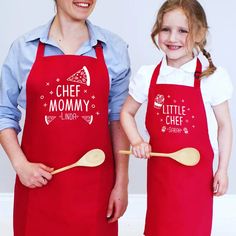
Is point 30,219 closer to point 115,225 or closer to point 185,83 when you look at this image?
point 115,225

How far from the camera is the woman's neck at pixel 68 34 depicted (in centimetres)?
118

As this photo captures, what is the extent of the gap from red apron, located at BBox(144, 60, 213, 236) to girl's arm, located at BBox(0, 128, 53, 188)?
0.95ft

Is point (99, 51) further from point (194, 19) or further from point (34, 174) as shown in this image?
point (34, 174)

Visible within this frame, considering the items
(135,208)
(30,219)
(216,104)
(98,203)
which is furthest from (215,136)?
(135,208)

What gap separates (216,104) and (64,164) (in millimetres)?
411

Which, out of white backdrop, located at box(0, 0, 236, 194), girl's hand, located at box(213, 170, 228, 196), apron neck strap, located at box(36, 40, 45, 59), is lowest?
girl's hand, located at box(213, 170, 228, 196)

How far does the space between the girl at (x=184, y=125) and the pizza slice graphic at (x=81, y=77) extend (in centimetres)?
16

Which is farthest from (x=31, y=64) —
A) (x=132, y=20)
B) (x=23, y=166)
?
(x=132, y=20)

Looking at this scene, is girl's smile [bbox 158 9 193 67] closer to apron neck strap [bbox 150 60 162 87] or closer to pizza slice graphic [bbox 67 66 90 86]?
apron neck strap [bbox 150 60 162 87]

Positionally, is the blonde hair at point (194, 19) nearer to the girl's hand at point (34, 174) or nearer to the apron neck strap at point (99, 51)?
the apron neck strap at point (99, 51)

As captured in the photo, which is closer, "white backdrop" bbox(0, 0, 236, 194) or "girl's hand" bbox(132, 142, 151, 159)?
"girl's hand" bbox(132, 142, 151, 159)

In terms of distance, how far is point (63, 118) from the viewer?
1.15 metres

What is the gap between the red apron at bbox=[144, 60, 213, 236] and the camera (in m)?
1.13

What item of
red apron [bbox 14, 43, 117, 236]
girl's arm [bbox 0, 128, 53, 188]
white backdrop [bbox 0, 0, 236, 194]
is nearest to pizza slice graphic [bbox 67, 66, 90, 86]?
red apron [bbox 14, 43, 117, 236]
